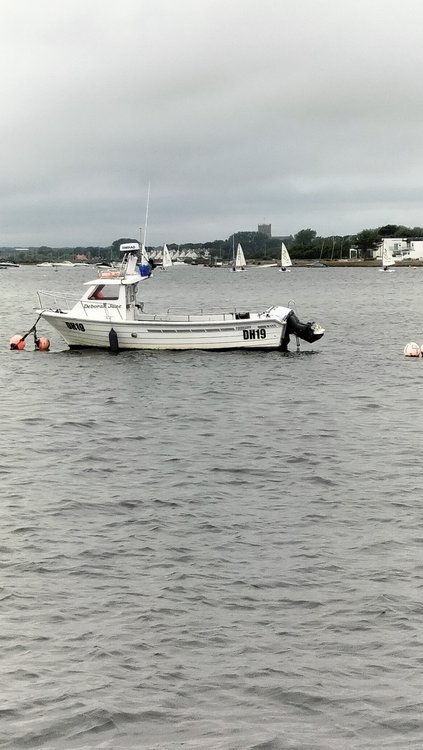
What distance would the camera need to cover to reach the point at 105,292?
4122 centimetres

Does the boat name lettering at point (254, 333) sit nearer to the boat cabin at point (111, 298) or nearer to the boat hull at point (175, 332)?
the boat hull at point (175, 332)

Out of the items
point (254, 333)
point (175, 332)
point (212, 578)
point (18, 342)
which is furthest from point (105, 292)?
point (212, 578)

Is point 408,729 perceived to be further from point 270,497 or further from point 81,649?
point 270,497

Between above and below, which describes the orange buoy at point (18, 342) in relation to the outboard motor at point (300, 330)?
below

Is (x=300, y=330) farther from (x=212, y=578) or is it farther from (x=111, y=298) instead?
(x=212, y=578)

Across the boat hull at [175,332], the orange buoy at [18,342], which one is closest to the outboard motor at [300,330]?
the boat hull at [175,332]

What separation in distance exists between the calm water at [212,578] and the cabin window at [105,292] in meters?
13.5

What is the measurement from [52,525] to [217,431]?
965 centimetres

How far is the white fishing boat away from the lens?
40688mm

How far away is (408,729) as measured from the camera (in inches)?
365

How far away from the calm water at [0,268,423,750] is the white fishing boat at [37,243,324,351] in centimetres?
1267

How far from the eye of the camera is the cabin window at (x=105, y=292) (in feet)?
135

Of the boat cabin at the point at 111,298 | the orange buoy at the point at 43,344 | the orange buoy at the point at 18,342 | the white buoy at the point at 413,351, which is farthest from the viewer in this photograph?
the orange buoy at the point at 18,342

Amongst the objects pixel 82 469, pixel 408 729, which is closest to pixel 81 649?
pixel 408 729
